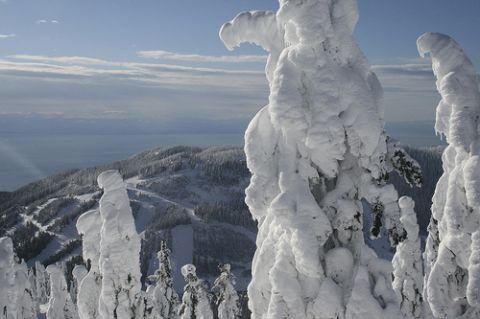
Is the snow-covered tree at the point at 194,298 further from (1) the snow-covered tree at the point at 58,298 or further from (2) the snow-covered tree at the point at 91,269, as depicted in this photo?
(2) the snow-covered tree at the point at 91,269

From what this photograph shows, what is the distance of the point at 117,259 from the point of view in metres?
16.4

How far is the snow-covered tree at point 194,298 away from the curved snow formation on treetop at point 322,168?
21.6 m

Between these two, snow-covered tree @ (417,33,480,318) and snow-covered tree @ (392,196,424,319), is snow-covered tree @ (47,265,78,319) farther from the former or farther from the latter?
snow-covered tree @ (417,33,480,318)

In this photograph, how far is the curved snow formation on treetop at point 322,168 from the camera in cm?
764

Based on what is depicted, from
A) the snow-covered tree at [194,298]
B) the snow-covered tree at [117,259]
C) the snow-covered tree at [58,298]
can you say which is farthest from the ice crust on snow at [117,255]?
the snow-covered tree at [58,298]

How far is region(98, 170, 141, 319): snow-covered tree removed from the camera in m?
16.4

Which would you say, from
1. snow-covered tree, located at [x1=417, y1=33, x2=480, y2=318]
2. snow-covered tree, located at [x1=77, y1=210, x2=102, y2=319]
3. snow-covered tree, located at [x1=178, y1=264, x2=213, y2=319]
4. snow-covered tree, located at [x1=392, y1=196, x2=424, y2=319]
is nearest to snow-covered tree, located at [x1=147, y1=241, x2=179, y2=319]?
snow-covered tree, located at [x1=178, y1=264, x2=213, y2=319]

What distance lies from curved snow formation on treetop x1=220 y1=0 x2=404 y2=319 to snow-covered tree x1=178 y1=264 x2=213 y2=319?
21.6 metres

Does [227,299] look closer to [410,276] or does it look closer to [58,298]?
[58,298]

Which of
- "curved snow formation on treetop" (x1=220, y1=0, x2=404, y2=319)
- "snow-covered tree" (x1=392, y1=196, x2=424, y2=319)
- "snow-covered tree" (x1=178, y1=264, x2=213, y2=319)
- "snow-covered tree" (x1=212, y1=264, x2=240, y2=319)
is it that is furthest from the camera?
"snow-covered tree" (x1=212, y1=264, x2=240, y2=319)

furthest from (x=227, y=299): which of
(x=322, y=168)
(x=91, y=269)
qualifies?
(x=322, y=168)

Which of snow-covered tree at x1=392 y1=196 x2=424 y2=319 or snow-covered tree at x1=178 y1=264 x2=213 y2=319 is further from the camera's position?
snow-covered tree at x1=178 y1=264 x2=213 y2=319

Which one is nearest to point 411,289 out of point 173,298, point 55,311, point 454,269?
point 454,269

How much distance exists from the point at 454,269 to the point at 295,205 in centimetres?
728
